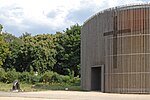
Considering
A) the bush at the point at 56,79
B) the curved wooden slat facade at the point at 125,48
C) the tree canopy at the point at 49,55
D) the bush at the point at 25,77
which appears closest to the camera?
the curved wooden slat facade at the point at 125,48

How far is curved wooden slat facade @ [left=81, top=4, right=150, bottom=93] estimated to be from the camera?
3656cm

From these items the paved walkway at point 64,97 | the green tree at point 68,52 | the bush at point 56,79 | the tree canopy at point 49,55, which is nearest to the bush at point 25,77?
the bush at point 56,79

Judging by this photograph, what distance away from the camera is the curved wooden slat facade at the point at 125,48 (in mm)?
36562

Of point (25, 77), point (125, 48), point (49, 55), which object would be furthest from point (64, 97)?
point (49, 55)

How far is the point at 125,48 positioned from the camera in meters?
37.4

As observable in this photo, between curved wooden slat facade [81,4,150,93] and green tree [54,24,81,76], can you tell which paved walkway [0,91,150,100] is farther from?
green tree [54,24,81,76]

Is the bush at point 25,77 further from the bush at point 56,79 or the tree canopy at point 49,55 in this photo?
the tree canopy at point 49,55

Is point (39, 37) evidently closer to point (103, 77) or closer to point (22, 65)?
point (22, 65)

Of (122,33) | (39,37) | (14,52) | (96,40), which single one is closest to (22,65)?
(14,52)

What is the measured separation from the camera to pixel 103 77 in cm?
4031

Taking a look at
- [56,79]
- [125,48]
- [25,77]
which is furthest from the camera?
[25,77]

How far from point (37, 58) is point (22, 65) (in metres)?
6.88

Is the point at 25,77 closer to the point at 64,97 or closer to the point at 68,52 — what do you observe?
the point at 68,52

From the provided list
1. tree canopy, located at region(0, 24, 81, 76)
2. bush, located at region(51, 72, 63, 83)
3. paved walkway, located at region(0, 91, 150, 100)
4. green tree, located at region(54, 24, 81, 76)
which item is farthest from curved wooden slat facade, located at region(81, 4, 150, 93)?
green tree, located at region(54, 24, 81, 76)
